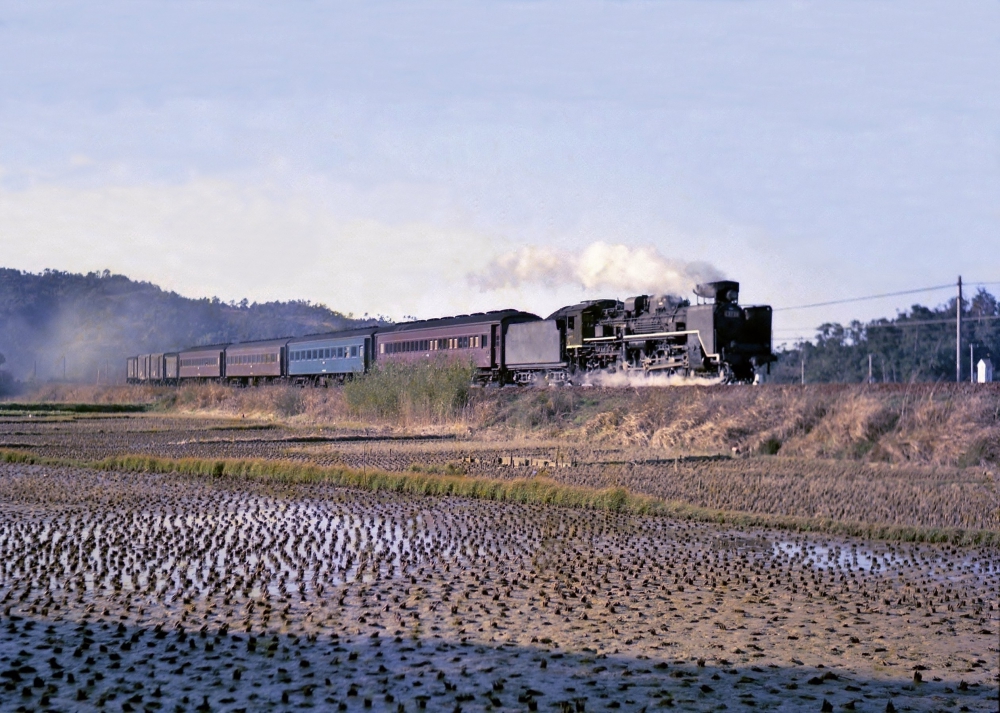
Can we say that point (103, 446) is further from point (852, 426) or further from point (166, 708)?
point (166, 708)

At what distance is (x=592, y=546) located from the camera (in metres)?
10.6

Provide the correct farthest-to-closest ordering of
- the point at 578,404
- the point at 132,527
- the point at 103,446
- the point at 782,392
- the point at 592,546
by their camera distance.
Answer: the point at 578,404 < the point at 103,446 < the point at 782,392 < the point at 132,527 < the point at 592,546

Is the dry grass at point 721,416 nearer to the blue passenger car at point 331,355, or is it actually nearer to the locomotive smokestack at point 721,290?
the locomotive smokestack at point 721,290

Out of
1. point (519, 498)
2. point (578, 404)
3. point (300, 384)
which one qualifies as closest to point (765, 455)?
point (519, 498)

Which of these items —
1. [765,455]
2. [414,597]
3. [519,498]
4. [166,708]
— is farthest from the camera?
[765,455]

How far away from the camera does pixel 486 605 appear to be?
7766mm

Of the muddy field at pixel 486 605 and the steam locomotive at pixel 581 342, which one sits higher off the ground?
the steam locomotive at pixel 581 342

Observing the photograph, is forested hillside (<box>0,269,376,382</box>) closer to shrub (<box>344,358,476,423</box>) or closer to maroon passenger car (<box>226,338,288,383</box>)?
maroon passenger car (<box>226,338,288,383</box>)

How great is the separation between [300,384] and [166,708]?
165 feet

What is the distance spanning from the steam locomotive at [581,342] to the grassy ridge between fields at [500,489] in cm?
1578

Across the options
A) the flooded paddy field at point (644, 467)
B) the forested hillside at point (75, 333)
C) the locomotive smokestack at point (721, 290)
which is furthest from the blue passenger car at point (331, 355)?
the forested hillside at point (75, 333)

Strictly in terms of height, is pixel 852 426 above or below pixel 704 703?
above

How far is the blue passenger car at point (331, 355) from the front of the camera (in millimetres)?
49031

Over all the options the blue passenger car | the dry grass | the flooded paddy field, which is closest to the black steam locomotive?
the dry grass
